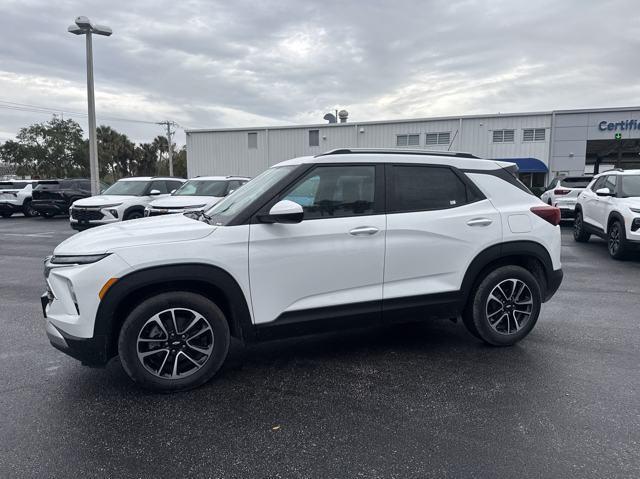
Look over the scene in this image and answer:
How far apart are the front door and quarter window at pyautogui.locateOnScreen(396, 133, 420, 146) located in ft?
78.6

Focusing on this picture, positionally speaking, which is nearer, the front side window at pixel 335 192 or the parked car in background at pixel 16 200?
the front side window at pixel 335 192

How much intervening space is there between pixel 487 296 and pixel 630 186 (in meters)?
6.96

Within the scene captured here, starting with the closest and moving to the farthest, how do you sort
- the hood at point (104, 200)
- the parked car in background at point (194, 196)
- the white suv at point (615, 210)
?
the white suv at point (615, 210) → the parked car in background at point (194, 196) → the hood at point (104, 200)

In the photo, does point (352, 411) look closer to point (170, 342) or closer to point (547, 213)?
point (170, 342)

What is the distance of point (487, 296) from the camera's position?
13.5ft

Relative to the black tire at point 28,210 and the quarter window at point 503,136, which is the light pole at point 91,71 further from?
the quarter window at point 503,136

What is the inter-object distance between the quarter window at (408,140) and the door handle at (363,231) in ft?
79.2

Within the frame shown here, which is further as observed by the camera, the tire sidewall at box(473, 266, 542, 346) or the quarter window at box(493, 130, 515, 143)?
the quarter window at box(493, 130, 515, 143)

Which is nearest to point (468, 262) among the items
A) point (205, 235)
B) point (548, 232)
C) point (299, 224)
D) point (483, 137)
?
point (548, 232)

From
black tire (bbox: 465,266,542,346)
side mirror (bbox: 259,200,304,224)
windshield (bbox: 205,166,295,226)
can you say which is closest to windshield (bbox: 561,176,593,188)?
black tire (bbox: 465,266,542,346)

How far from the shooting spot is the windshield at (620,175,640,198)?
8.85 m

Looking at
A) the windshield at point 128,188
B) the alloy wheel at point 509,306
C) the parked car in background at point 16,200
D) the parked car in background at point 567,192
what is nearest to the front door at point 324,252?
the alloy wheel at point 509,306

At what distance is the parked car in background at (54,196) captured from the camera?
61.0 ft

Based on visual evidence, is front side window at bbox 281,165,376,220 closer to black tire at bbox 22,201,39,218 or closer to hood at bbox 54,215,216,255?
hood at bbox 54,215,216,255
